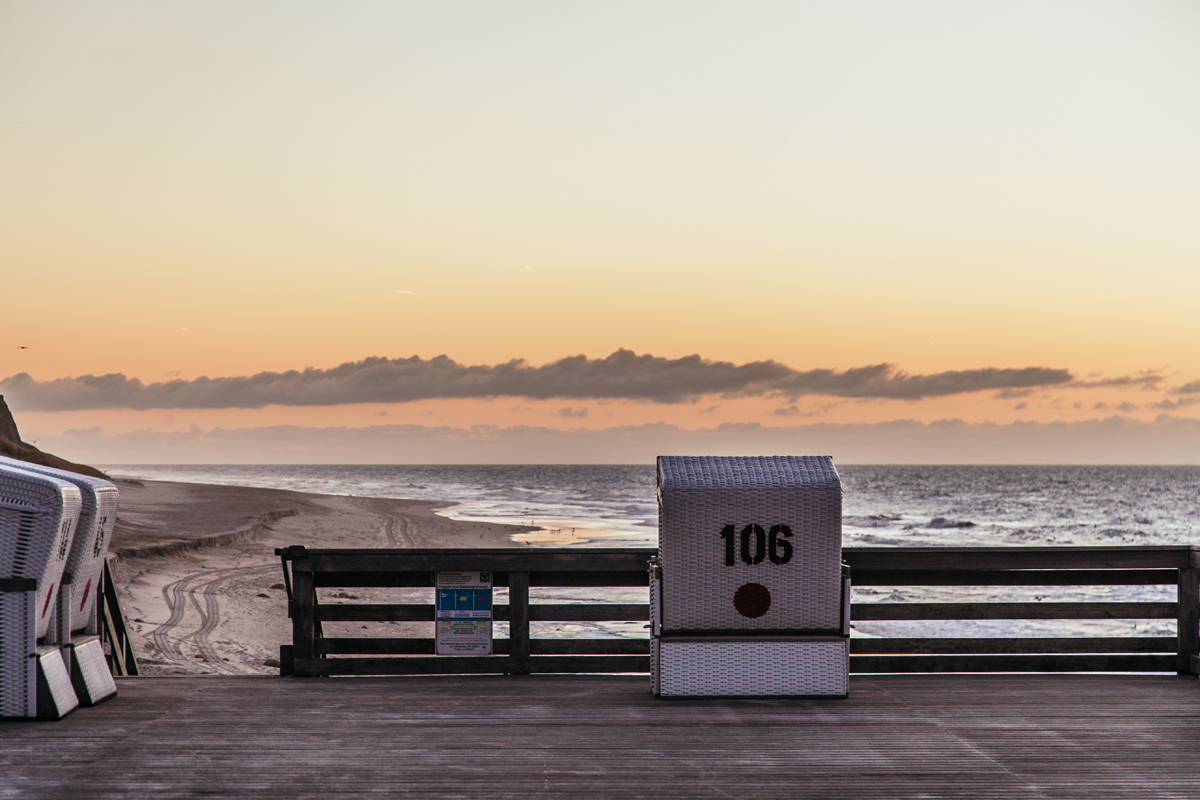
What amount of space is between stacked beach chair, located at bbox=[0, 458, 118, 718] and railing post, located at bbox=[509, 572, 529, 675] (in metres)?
2.44

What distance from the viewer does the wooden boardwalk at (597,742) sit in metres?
4.01

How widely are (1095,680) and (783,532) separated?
2.40 m

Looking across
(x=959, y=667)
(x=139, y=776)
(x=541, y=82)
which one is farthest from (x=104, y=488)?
(x=541, y=82)

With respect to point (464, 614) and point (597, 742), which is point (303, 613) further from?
point (597, 742)

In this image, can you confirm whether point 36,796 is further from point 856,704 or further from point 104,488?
point 856,704

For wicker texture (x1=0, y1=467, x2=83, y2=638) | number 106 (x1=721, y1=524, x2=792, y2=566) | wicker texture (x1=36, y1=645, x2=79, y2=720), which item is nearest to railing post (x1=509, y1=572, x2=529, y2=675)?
number 106 (x1=721, y1=524, x2=792, y2=566)

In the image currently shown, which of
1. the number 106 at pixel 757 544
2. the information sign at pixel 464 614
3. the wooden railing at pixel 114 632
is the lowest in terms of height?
the wooden railing at pixel 114 632

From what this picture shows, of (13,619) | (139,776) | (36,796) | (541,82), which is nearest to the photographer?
(36,796)

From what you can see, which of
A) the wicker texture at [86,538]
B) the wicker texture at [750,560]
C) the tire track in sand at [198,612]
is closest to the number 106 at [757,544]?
the wicker texture at [750,560]

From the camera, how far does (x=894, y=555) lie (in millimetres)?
6340

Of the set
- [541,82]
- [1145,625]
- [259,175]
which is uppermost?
[541,82]

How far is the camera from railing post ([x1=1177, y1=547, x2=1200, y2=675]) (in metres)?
6.48

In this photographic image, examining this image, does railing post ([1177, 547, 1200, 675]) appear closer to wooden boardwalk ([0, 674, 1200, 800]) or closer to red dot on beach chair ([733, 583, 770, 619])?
wooden boardwalk ([0, 674, 1200, 800])

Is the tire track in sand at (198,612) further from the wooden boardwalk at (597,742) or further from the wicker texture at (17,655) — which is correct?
the wicker texture at (17,655)
